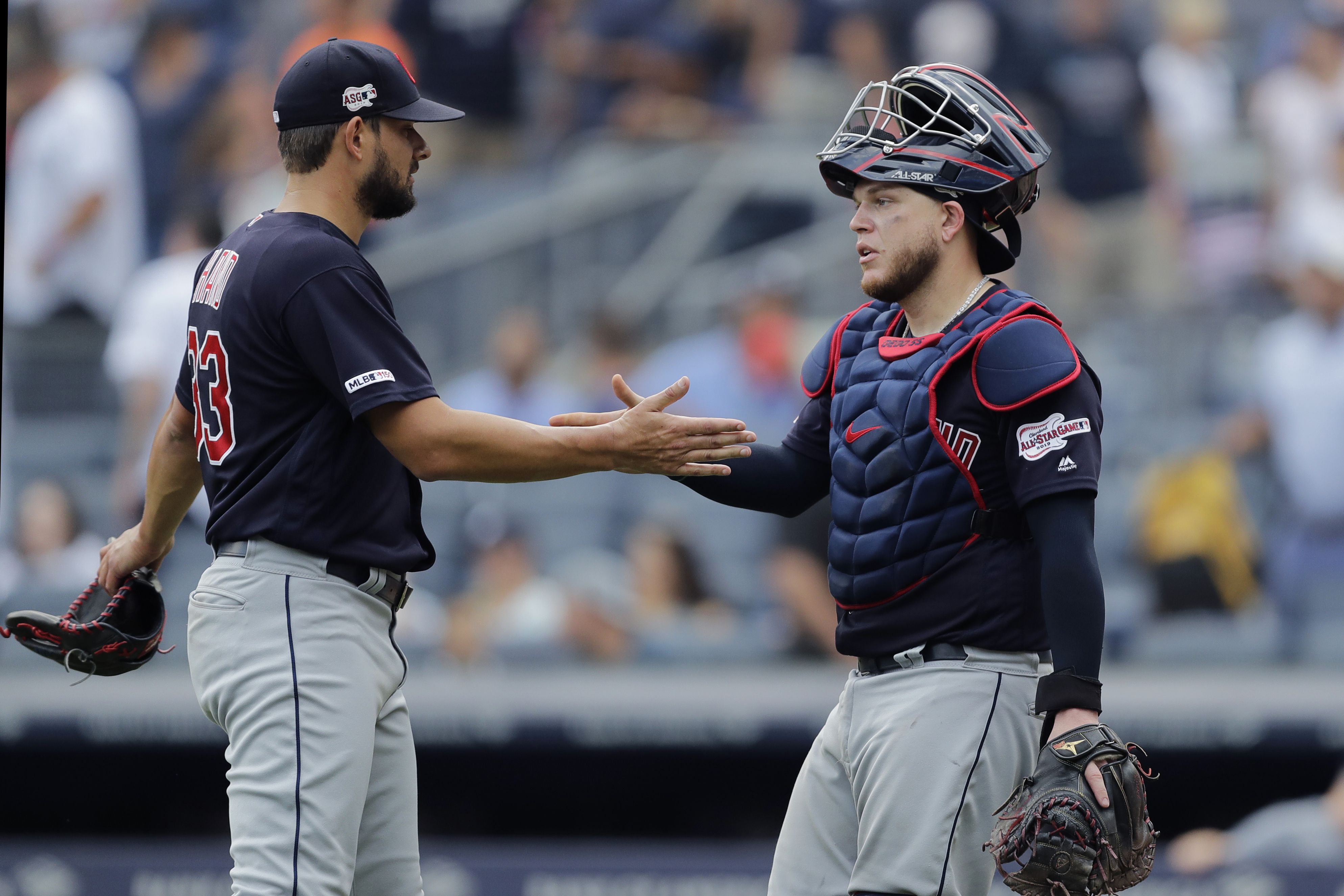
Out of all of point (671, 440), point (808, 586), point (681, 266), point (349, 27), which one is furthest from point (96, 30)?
point (671, 440)

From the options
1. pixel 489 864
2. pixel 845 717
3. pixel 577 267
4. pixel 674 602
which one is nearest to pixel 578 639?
pixel 674 602

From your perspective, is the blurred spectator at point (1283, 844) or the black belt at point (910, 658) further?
the blurred spectator at point (1283, 844)

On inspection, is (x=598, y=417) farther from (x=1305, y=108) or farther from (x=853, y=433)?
(x=1305, y=108)

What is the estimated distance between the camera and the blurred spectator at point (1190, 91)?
24.4 feet

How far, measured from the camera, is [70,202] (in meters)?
7.56

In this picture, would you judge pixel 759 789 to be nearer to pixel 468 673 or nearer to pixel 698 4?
pixel 468 673

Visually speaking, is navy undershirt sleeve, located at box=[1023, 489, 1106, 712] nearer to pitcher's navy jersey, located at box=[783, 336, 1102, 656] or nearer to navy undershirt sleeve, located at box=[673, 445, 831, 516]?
pitcher's navy jersey, located at box=[783, 336, 1102, 656]

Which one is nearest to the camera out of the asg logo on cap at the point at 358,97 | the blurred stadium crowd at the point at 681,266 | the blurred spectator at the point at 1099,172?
the asg logo on cap at the point at 358,97

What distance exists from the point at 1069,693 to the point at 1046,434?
16.8 inches

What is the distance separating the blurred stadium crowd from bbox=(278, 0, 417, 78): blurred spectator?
0.03 meters

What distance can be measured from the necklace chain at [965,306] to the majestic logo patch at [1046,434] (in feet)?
0.97

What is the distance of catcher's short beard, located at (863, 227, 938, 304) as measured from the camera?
280 centimetres

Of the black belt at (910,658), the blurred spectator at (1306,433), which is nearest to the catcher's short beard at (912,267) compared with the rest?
the black belt at (910,658)

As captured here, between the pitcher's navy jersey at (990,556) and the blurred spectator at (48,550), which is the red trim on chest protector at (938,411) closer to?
the pitcher's navy jersey at (990,556)
